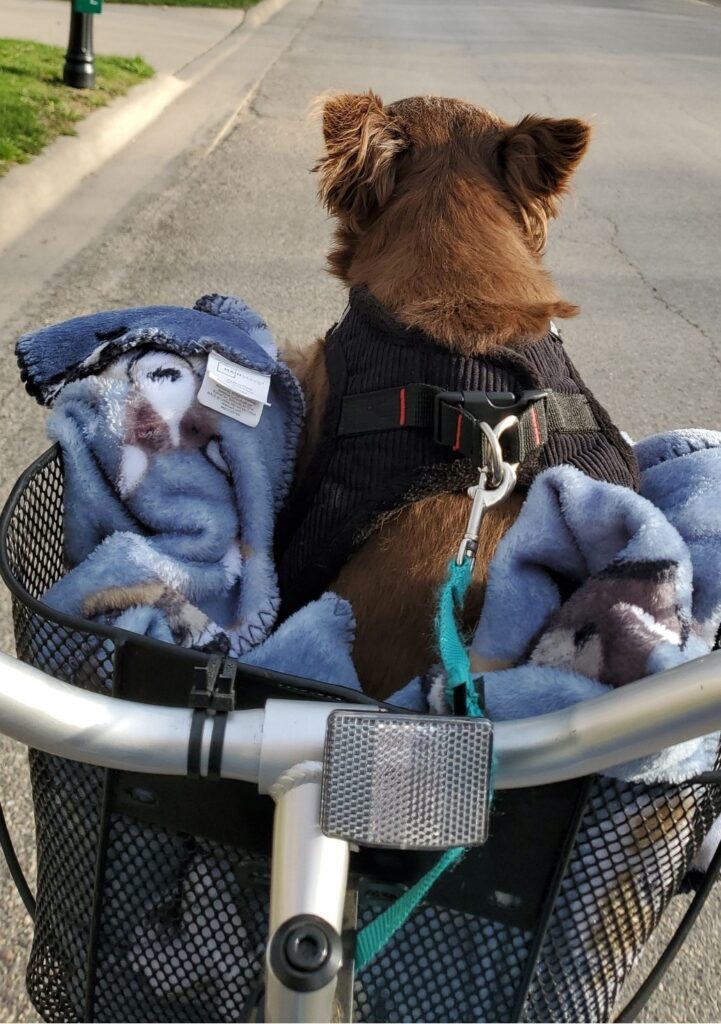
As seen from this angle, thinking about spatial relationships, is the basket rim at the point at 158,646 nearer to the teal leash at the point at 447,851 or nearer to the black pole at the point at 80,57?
the teal leash at the point at 447,851

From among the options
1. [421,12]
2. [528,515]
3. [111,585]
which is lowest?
[421,12]

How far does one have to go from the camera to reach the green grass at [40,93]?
686 cm

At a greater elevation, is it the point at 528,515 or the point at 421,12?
the point at 528,515

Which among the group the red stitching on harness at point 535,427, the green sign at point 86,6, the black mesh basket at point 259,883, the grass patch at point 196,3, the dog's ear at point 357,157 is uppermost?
the dog's ear at point 357,157

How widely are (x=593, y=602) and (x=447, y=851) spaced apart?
35 centimetres

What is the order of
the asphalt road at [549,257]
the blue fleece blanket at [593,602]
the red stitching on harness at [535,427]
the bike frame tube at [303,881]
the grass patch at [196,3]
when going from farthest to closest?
the grass patch at [196,3], the asphalt road at [549,257], the red stitching on harness at [535,427], the blue fleece blanket at [593,602], the bike frame tube at [303,881]

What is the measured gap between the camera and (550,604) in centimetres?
126

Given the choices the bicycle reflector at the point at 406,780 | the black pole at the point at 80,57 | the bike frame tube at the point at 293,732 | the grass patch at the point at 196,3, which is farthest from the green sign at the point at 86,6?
the bicycle reflector at the point at 406,780

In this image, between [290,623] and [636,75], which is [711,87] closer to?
[636,75]

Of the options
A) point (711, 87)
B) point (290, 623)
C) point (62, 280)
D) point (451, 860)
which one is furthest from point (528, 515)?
point (711, 87)

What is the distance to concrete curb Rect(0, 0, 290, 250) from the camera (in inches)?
235

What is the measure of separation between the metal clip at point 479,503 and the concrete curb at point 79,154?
5.02 m

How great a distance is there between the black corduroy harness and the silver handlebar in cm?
62

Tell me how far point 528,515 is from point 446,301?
58 cm
